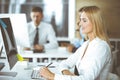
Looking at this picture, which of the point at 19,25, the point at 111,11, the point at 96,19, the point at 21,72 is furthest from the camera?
the point at 111,11

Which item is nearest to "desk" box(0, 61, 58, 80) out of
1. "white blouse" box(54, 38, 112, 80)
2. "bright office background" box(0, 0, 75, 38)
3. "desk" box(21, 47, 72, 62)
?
"white blouse" box(54, 38, 112, 80)

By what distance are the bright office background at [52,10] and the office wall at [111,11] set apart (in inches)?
11.5

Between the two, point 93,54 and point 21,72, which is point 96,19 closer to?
point 93,54

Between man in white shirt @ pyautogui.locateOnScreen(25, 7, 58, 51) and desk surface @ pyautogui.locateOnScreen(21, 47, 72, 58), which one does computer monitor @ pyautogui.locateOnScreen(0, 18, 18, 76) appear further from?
man in white shirt @ pyautogui.locateOnScreen(25, 7, 58, 51)

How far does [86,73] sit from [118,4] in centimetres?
317

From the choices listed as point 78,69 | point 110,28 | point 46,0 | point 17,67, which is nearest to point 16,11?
point 46,0

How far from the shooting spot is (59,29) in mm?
5047

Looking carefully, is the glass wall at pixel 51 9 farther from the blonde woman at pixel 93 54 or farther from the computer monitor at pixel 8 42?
the blonde woman at pixel 93 54

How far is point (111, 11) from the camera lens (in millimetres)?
4805

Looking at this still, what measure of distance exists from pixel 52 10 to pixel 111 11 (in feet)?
3.40

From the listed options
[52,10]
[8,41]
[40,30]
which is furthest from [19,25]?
[52,10]

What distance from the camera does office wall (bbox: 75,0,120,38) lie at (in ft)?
15.7

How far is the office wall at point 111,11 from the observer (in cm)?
479

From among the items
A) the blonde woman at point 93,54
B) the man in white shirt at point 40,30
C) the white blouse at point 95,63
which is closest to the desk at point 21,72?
the blonde woman at point 93,54
